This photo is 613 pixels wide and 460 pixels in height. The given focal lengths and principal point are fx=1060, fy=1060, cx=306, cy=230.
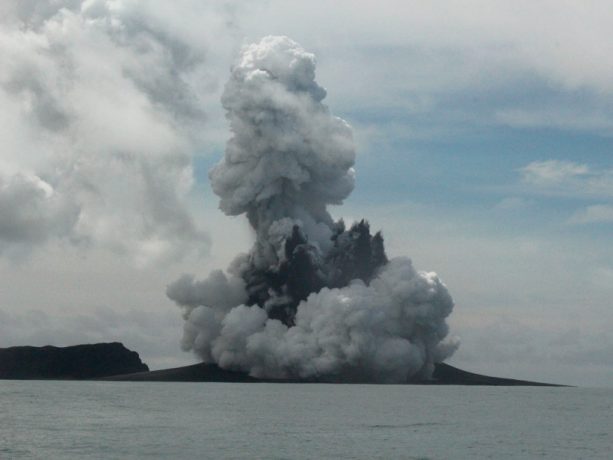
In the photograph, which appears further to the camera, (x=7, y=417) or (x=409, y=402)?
(x=409, y=402)

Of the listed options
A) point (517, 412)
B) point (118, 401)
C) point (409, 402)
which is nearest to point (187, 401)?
point (118, 401)

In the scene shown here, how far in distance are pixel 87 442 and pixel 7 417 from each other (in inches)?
1473

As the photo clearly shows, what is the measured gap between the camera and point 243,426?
390 feet

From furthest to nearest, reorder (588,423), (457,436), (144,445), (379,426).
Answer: (588,423) → (379,426) → (457,436) → (144,445)

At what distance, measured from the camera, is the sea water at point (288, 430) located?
92.5 m

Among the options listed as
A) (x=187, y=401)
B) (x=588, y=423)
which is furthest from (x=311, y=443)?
(x=187, y=401)

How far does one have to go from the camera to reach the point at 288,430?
372 ft

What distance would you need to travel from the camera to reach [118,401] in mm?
176125

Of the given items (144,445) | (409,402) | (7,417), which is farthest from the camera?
(409,402)

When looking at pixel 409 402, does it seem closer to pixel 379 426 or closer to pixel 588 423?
pixel 588 423

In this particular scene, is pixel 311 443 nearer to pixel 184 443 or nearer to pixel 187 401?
pixel 184 443

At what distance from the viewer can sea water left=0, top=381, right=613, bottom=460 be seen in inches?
3642

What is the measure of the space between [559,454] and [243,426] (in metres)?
36.8

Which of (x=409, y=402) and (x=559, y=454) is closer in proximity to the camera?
(x=559, y=454)
